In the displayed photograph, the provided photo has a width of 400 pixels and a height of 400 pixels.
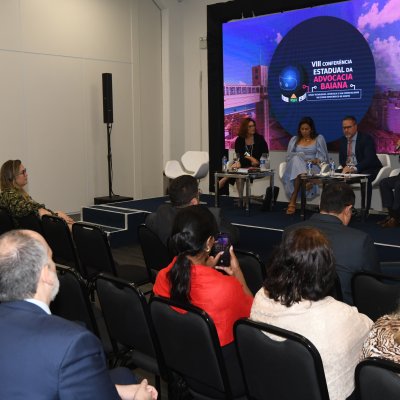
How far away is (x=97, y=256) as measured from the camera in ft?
11.9

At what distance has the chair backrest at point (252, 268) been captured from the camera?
289 centimetres

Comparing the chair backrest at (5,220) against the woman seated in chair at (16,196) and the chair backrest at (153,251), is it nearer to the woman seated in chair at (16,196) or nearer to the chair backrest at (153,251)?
the woman seated in chair at (16,196)

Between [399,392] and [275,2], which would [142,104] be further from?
[399,392]

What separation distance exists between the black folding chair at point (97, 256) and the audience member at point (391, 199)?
3060mm

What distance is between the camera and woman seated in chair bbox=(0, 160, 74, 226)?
451 cm

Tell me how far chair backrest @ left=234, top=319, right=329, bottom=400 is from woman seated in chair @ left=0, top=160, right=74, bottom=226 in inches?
118

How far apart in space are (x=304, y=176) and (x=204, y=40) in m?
4.07

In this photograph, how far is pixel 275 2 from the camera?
783 cm

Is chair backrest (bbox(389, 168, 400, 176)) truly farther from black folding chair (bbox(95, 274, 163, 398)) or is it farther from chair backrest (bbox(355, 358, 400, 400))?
chair backrest (bbox(355, 358, 400, 400))

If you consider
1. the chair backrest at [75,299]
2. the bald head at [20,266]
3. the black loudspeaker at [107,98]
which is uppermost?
the black loudspeaker at [107,98]

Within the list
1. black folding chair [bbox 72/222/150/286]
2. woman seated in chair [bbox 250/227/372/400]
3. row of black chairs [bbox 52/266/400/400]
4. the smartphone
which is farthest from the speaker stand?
woman seated in chair [bbox 250/227/372/400]

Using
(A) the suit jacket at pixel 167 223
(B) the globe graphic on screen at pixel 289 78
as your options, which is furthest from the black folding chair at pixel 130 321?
(B) the globe graphic on screen at pixel 289 78

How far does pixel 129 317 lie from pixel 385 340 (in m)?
1.13

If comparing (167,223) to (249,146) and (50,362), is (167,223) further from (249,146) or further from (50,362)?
(249,146)
